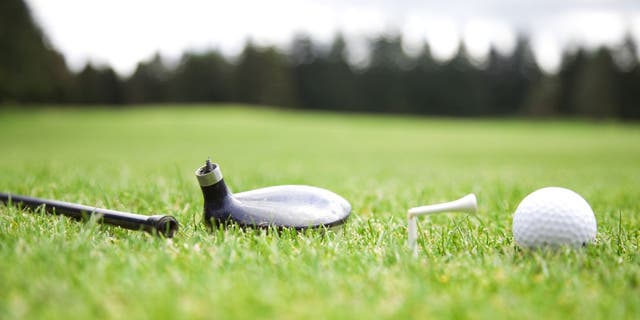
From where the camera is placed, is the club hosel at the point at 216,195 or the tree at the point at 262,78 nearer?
the club hosel at the point at 216,195

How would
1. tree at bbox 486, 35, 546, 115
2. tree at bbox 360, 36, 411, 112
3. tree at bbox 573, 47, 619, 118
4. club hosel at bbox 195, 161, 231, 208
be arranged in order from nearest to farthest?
1. club hosel at bbox 195, 161, 231, 208
2. tree at bbox 573, 47, 619, 118
3. tree at bbox 360, 36, 411, 112
4. tree at bbox 486, 35, 546, 115

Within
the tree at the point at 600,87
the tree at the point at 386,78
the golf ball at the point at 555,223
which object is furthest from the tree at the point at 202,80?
the golf ball at the point at 555,223

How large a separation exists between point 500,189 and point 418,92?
47999 mm

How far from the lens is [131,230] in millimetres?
1977

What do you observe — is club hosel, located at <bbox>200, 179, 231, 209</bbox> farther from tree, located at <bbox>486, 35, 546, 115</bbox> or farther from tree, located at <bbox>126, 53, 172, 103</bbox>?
tree, located at <bbox>126, 53, 172, 103</bbox>

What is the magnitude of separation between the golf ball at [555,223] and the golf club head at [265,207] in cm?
78

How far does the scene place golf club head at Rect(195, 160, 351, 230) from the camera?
2004 millimetres

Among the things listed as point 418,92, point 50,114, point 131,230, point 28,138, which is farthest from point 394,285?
point 418,92

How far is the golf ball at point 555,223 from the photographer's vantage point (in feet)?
5.89

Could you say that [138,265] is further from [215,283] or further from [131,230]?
[131,230]

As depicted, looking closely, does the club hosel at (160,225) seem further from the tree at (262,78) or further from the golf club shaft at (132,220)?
the tree at (262,78)

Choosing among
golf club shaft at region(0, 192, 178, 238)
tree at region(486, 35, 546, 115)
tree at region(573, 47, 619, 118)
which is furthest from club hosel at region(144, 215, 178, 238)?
tree at region(486, 35, 546, 115)

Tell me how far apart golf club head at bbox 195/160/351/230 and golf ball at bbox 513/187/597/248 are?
2.57ft

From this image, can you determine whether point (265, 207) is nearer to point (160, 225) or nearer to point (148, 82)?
point (160, 225)
